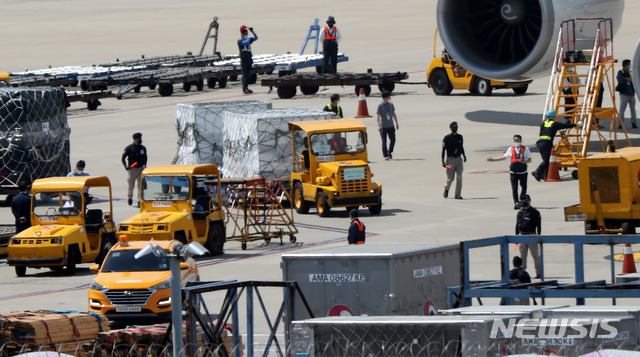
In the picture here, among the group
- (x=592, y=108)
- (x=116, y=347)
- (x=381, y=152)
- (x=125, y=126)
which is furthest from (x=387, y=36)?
(x=116, y=347)

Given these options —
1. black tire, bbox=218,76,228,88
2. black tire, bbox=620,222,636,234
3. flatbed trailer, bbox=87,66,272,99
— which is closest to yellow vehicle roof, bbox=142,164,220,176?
black tire, bbox=620,222,636,234

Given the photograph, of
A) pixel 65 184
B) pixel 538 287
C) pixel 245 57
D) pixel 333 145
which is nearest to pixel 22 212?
pixel 65 184

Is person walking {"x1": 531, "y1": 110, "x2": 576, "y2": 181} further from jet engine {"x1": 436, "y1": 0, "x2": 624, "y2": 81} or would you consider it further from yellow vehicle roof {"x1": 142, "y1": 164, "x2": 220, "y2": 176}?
yellow vehicle roof {"x1": 142, "y1": 164, "x2": 220, "y2": 176}

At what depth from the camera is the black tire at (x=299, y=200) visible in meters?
27.9

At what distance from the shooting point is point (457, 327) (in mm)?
11180

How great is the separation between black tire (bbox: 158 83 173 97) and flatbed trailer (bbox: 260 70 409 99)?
17.7 feet

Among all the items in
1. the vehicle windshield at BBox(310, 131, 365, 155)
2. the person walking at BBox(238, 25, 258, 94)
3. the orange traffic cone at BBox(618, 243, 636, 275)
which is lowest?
the orange traffic cone at BBox(618, 243, 636, 275)

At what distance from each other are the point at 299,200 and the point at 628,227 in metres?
8.45

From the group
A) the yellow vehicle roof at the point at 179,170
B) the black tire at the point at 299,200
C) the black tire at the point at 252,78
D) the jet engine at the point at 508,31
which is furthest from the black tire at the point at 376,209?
the black tire at the point at 252,78

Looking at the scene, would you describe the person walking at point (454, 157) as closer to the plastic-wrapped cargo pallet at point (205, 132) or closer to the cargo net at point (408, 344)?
the plastic-wrapped cargo pallet at point (205, 132)

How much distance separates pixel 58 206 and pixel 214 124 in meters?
8.36

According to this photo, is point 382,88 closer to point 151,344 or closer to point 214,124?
point 214,124

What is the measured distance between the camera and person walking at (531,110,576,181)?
28.6 m

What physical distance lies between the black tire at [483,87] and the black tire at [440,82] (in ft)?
3.30
